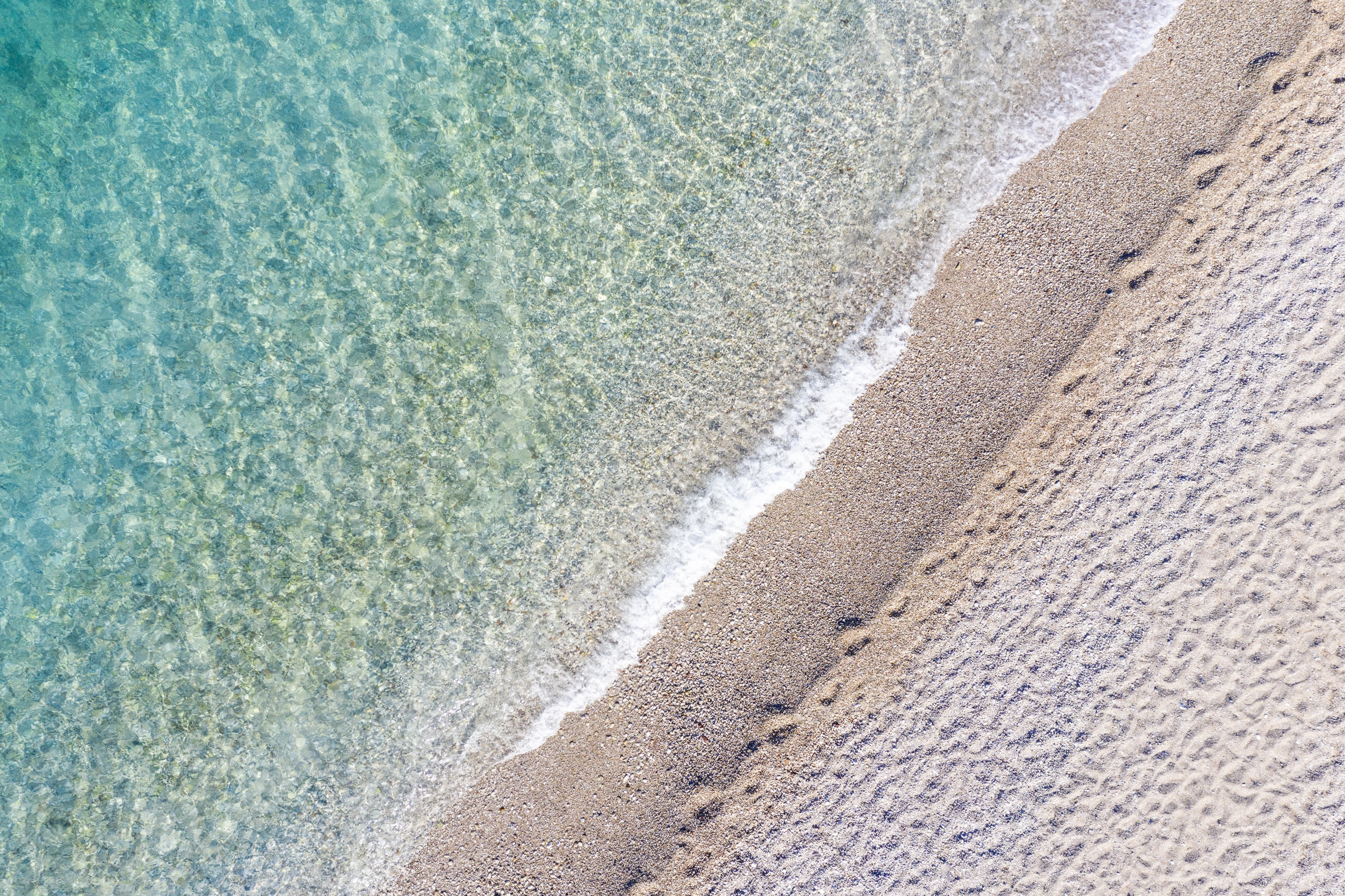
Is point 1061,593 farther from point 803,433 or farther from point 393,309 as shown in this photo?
point 393,309

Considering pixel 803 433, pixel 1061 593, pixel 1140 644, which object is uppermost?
pixel 803 433

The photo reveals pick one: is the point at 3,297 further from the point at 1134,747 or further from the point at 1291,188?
the point at 1291,188

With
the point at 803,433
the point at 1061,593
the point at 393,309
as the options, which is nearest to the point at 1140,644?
the point at 1061,593

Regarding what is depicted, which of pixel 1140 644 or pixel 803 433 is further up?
pixel 803 433

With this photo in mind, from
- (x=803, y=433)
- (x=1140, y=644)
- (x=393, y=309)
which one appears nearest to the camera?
(x=1140, y=644)

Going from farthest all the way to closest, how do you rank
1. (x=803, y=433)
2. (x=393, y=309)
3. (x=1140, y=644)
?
1. (x=393, y=309)
2. (x=803, y=433)
3. (x=1140, y=644)

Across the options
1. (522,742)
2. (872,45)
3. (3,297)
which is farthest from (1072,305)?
(3,297)

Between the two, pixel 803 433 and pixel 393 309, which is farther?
pixel 393 309
